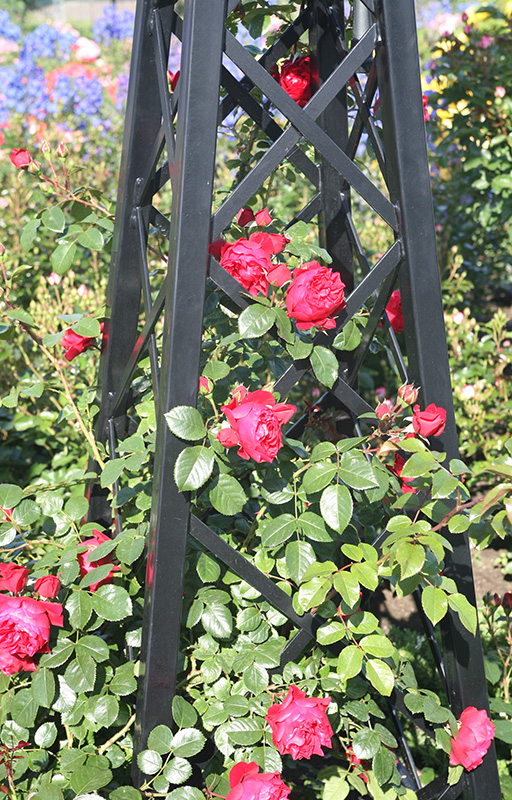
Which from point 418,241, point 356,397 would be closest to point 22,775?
point 356,397

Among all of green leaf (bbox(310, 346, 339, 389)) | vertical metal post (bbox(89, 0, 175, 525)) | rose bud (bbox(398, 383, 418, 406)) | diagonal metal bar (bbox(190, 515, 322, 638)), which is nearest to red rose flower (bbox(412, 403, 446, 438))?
rose bud (bbox(398, 383, 418, 406))

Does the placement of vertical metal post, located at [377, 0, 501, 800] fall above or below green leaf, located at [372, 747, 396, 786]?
above

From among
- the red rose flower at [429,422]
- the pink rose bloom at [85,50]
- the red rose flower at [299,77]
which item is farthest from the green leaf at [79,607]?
the pink rose bloom at [85,50]

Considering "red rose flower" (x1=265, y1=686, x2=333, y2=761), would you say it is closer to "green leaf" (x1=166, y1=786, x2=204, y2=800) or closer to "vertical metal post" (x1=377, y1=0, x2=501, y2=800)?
"green leaf" (x1=166, y1=786, x2=204, y2=800)

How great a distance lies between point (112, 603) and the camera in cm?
111

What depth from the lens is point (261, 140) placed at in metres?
1.57

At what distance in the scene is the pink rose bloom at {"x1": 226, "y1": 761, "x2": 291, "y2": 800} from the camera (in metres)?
0.96

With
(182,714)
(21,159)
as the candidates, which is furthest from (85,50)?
(182,714)

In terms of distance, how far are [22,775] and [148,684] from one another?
326mm

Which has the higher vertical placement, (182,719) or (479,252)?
(479,252)

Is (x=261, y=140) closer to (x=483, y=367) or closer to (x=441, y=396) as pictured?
(x=441, y=396)

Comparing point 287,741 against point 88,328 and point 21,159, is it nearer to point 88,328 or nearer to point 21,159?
point 88,328

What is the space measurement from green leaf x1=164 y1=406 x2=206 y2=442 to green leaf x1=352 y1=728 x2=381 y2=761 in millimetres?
578

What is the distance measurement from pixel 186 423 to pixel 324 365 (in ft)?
0.76
